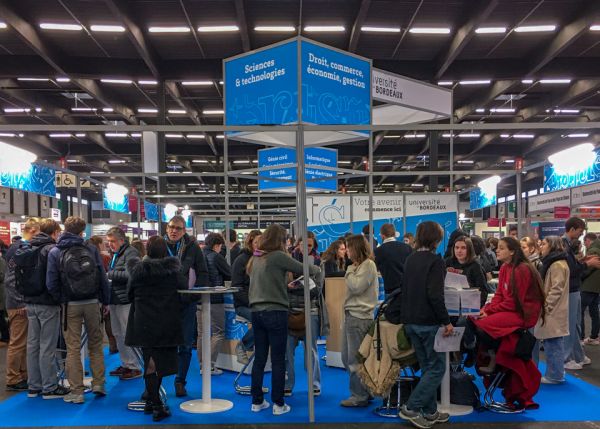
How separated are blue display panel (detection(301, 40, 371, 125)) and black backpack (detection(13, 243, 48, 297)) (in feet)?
8.77

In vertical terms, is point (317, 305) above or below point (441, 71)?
below

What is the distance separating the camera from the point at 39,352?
4.70 m

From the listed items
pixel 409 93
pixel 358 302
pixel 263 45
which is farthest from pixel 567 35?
pixel 358 302

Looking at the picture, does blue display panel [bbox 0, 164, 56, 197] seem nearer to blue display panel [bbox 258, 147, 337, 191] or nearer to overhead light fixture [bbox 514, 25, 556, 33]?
blue display panel [bbox 258, 147, 337, 191]

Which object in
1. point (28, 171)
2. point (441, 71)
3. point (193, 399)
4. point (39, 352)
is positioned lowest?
point (193, 399)

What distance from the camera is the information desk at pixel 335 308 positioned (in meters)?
5.48

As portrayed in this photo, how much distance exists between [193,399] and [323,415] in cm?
121

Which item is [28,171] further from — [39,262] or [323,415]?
[323,415]

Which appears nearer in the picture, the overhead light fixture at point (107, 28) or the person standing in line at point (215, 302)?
the person standing in line at point (215, 302)

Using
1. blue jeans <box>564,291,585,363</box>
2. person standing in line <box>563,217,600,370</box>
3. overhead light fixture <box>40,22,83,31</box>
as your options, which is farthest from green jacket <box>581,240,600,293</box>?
overhead light fixture <box>40,22,83,31</box>

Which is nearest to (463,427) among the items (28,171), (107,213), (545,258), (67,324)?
(545,258)

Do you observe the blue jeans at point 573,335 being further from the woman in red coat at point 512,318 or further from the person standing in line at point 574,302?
the woman in red coat at point 512,318

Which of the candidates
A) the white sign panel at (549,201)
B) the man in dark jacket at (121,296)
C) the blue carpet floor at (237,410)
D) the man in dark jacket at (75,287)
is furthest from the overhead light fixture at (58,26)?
the white sign panel at (549,201)

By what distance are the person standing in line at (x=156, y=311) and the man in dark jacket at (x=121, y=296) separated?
1081 millimetres
